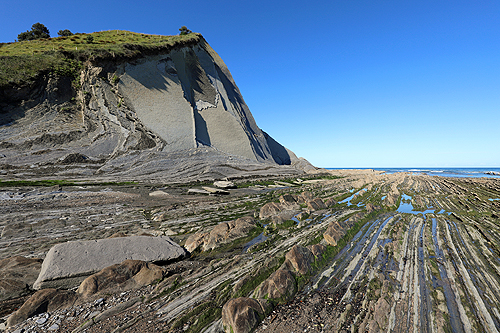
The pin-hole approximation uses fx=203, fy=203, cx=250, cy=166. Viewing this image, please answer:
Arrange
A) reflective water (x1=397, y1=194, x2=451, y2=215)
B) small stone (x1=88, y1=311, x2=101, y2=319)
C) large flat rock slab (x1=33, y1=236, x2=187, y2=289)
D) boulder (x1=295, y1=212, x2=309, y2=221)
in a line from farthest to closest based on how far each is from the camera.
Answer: reflective water (x1=397, y1=194, x2=451, y2=215), boulder (x1=295, y1=212, x2=309, y2=221), large flat rock slab (x1=33, y1=236, x2=187, y2=289), small stone (x1=88, y1=311, x2=101, y2=319)

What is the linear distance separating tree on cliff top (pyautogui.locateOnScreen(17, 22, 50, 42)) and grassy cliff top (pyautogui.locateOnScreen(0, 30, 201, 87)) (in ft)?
37.8

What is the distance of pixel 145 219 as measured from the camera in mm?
10461

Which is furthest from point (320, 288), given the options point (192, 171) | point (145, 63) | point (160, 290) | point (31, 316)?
point (145, 63)

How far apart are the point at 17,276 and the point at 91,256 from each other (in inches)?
60.2

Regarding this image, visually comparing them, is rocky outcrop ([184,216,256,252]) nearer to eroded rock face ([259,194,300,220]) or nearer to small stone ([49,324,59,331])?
eroded rock face ([259,194,300,220])

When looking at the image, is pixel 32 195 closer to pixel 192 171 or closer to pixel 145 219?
pixel 145 219

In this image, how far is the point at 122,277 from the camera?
17.0 feet

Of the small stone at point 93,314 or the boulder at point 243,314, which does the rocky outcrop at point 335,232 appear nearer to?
the boulder at point 243,314

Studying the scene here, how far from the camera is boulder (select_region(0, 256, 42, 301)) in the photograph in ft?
15.5

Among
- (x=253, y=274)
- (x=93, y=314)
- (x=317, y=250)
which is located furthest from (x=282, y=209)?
(x=93, y=314)

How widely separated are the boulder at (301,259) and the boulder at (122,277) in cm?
365

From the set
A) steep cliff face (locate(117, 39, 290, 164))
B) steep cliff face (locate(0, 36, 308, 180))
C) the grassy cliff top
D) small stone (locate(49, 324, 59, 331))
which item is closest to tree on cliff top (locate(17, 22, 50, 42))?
the grassy cliff top

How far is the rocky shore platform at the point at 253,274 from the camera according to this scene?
399 centimetres

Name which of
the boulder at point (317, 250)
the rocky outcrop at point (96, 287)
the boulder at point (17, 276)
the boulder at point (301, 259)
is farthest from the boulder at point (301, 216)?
the boulder at point (17, 276)
